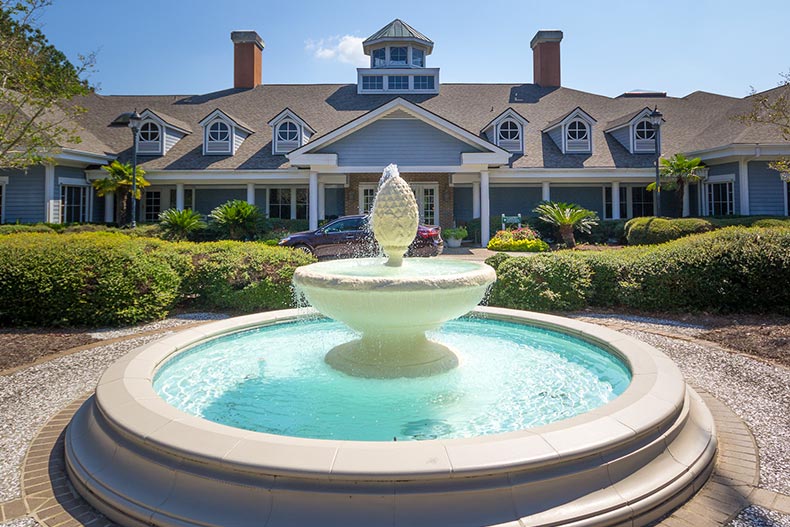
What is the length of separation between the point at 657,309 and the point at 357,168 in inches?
569

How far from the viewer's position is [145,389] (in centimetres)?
391

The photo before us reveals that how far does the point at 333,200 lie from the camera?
25312 millimetres

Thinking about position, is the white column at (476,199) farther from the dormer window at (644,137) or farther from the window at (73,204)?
the window at (73,204)

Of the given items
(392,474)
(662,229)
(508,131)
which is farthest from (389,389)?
(508,131)

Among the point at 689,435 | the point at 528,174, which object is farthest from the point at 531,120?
the point at 689,435

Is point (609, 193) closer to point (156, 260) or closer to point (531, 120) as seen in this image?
point (531, 120)

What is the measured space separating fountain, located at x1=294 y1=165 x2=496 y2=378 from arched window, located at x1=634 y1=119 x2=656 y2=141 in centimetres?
2362

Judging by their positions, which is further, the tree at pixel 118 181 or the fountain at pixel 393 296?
the tree at pixel 118 181

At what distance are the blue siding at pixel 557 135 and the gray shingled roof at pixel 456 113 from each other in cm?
25

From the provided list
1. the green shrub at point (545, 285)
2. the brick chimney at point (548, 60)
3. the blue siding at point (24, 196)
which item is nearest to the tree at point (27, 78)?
the green shrub at point (545, 285)

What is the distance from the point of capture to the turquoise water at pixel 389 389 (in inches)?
156

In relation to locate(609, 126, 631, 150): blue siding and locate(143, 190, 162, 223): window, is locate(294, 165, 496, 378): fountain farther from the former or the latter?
locate(609, 126, 631, 150): blue siding

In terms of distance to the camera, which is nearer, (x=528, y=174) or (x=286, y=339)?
(x=286, y=339)

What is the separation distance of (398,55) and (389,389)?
30799mm
